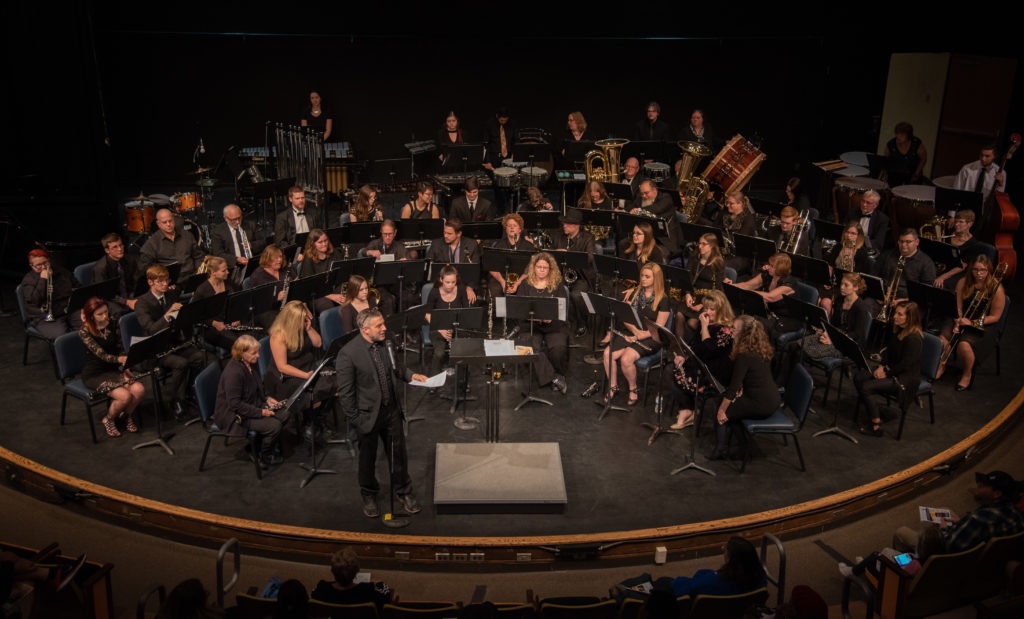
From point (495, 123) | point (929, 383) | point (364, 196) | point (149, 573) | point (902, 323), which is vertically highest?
point (495, 123)

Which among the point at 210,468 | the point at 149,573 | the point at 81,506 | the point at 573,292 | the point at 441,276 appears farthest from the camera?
the point at 573,292

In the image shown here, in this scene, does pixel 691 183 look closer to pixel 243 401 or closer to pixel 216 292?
pixel 216 292

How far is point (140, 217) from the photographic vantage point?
10852 mm

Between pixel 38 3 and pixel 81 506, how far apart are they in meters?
7.18

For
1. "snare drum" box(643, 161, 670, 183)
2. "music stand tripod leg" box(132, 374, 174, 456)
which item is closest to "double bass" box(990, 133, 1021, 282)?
"snare drum" box(643, 161, 670, 183)

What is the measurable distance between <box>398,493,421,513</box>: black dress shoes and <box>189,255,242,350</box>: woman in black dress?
2.50 m

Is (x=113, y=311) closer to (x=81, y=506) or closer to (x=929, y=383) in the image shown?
(x=81, y=506)

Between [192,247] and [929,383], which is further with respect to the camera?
[192,247]

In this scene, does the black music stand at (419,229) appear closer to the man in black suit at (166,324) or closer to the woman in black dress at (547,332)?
the woman in black dress at (547,332)

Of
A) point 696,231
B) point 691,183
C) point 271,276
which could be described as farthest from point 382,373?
point 691,183

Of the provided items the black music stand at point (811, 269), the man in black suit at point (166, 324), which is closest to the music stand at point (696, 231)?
the black music stand at point (811, 269)

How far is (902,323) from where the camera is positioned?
23.8 feet

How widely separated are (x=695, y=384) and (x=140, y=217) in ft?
24.5


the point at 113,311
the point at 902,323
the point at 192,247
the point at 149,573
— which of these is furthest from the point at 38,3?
the point at 902,323
